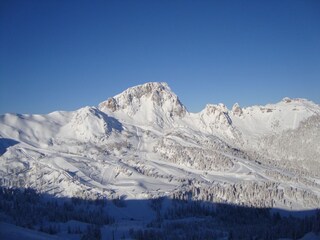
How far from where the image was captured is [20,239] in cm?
14262

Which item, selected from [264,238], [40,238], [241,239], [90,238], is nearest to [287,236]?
[264,238]

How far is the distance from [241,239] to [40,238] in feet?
338

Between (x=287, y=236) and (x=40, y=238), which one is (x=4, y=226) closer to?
(x=40, y=238)

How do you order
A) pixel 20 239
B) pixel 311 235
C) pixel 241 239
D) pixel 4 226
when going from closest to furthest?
pixel 20 239, pixel 4 226, pixel 311 235, pixel 241 239

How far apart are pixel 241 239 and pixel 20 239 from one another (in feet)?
365

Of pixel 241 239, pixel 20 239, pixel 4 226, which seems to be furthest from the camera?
pixel 241 239

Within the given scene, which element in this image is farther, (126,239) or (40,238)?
(126,239)

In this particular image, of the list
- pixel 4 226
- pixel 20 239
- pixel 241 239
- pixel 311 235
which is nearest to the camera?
pixel 20 239

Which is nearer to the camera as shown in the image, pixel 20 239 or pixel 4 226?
pixel 20 239

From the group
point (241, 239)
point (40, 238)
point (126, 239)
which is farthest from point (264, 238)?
point (40, 238)

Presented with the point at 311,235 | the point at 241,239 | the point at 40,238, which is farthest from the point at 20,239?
the point at 311,235

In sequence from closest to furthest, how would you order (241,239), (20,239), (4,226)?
(20,239) < (4,226) < (241,239)

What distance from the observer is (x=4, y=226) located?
155m

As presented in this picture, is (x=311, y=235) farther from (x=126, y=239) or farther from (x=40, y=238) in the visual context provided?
(x=40, y=238)
